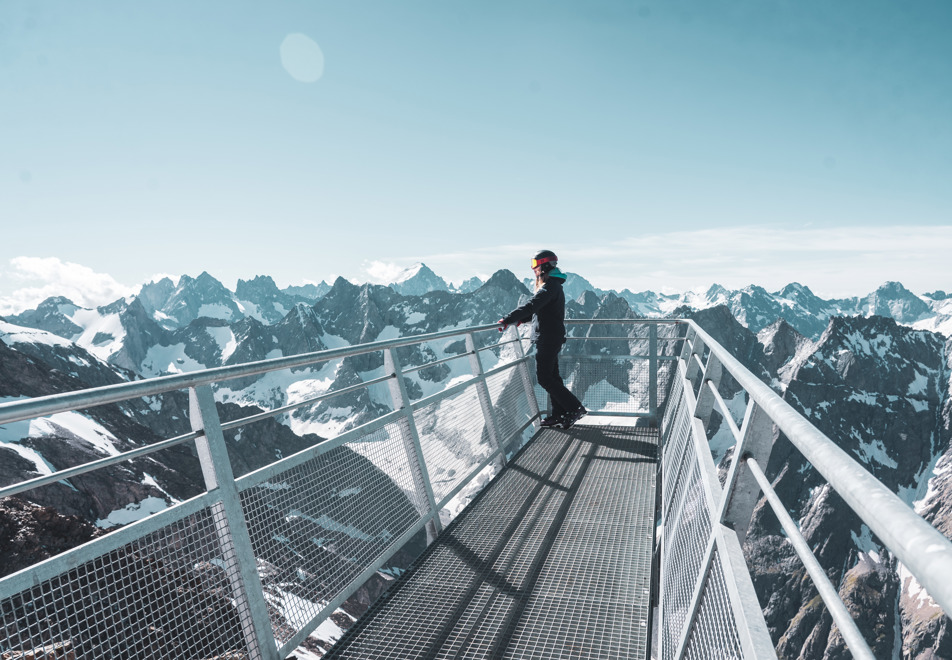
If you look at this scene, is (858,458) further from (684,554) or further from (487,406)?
(684,554)

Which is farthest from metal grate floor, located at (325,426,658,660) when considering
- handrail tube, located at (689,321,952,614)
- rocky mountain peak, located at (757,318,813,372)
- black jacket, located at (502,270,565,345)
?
rocky mountain peak, located at (757,318,813,372)

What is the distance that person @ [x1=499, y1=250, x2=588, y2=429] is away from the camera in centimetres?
699

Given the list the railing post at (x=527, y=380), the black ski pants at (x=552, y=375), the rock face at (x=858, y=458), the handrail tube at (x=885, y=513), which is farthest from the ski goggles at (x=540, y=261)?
the rock face at (x=858, y=458)

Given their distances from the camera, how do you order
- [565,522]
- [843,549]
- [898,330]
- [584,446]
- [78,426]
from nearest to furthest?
[565,522]
[584,446]
[78,426]
[843,549]
[898,330]

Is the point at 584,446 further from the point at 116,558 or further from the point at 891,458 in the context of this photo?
the point at 891,458

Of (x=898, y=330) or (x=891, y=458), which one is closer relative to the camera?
(x=891, y=458)

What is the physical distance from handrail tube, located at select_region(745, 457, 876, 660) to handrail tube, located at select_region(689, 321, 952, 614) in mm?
184

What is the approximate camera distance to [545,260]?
283 inches

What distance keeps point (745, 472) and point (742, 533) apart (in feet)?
1.01

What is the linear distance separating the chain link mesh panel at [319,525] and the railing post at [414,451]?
0.39 m

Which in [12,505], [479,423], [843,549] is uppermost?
[479,423]

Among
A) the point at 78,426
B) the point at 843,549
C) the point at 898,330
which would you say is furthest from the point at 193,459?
the point at 898,330

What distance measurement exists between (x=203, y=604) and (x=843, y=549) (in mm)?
147292

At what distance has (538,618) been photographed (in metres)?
3.76
